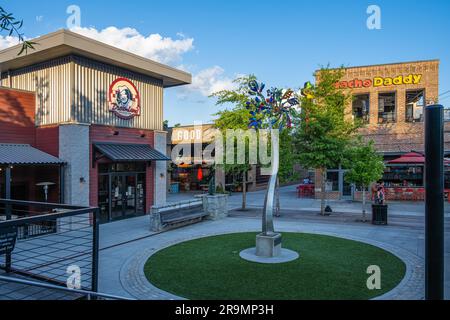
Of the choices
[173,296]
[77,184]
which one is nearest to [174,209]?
[77,184]

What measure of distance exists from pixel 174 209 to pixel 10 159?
6783mm

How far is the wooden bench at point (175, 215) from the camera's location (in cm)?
1444

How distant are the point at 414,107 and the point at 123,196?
2281 cm

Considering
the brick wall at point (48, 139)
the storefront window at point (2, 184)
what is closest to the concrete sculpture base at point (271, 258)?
the brick wall at point (48, 139)

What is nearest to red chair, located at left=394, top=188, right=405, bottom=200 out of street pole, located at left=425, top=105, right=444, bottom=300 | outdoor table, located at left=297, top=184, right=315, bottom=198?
outdoor table, located at left=297, top=184, right=315, bottom=198

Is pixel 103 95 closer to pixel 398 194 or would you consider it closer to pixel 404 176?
pixel 398 194

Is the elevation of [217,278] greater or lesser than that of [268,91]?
lesser

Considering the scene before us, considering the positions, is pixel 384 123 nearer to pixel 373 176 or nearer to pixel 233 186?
pixel 373 176

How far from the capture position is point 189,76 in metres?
20.7

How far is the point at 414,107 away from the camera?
88.0 ft

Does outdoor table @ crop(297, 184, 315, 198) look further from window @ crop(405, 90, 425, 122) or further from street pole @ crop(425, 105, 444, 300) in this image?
street pole @ crop(425, 105, 444, 300)

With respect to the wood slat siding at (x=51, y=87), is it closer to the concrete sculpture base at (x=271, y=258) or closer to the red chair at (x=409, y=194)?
the concrete sculpture base at (x=271, y=258)

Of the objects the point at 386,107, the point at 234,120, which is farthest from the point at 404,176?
the point at 234,120

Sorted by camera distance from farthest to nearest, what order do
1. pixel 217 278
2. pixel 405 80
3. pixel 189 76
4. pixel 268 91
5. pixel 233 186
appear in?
pixel 233 186 → pixel 405 80 → pixel 189 76 → pixel 268 91 → pixel 217 278
